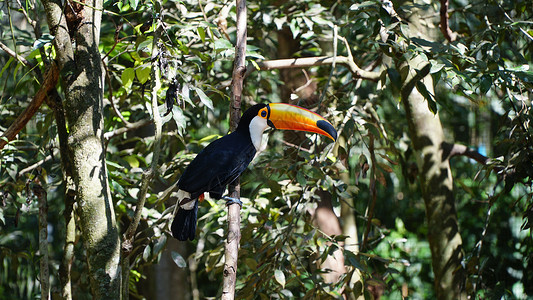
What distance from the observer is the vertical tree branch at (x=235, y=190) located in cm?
186

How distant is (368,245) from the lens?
3.22 m

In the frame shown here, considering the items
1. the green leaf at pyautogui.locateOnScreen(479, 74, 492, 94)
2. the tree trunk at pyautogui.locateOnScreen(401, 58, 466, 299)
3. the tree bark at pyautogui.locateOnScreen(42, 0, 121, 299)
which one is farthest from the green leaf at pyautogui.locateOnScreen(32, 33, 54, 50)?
the tree trunk at pyautogui.locateOnScreen(401, 58, 466, 299)

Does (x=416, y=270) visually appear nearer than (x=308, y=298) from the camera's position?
No

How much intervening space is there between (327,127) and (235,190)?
44 centimetres

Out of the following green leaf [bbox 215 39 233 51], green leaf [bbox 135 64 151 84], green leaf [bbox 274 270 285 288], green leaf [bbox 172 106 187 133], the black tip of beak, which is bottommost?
green leaf [bbox 274 270 285 288]

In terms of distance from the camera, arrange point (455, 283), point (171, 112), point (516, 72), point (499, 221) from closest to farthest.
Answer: point (171, 112) < point (516, 72) < point (455, 283) < point (499, 221)

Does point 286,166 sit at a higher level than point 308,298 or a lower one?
higher

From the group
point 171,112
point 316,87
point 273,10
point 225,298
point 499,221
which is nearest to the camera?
point 225,298

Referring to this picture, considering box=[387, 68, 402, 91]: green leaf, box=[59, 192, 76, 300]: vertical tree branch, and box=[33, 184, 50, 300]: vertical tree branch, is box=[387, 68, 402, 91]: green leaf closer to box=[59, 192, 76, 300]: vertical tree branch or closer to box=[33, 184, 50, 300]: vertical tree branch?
box=[59, 192, 76, 300]: vertical tree branch

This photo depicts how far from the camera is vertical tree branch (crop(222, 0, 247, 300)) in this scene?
1.86 metres

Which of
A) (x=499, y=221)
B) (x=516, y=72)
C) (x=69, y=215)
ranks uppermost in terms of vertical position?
(x=516, y=72)

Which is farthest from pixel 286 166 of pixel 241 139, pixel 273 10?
pixel 273 10

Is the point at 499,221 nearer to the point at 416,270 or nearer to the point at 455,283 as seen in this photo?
the point at 416,270

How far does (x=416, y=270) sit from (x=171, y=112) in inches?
153
